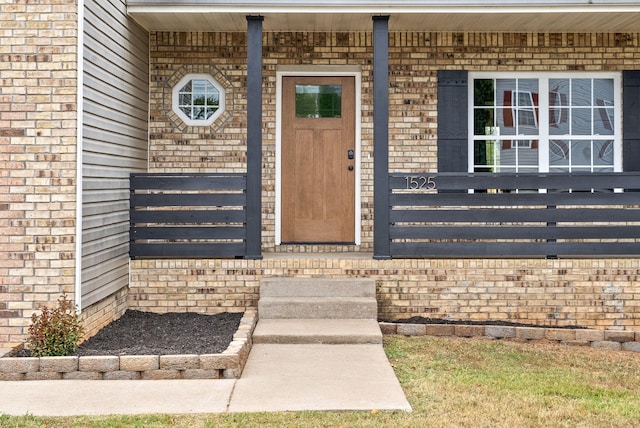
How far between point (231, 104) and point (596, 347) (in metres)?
4.80

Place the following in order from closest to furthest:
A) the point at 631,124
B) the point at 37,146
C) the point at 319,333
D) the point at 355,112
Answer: the point at 37,146 < the point at 319,333 < the point at 631,124 < the point at 355,112

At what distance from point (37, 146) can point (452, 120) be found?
463 centimetres

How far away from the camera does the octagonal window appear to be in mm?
8227

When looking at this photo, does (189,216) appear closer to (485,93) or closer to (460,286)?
(460,286)

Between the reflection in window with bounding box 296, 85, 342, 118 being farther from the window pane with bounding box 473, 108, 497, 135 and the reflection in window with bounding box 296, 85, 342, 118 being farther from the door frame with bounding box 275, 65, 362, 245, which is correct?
the window pane with bounding box 473, 108, 497, 135

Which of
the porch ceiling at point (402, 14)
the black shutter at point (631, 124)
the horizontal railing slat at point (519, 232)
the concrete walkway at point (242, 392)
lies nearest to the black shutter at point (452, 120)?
the porch ceiling at point (402, 14)

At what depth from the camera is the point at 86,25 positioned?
5922mm

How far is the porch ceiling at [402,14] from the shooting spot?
712cm

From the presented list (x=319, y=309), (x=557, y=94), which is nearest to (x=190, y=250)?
(x=319, y=309)

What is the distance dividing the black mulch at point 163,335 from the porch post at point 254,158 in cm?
81

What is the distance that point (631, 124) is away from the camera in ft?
26.7

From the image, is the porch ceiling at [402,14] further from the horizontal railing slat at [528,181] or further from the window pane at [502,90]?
the horizontal railing slat at [528,181]

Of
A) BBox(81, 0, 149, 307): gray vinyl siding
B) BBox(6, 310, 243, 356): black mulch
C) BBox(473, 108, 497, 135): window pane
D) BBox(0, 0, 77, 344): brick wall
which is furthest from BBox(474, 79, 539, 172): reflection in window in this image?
BBox(0, 0, 77, 344): brick wall

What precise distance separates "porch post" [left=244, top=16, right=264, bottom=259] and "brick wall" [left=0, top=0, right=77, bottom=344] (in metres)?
1.91
